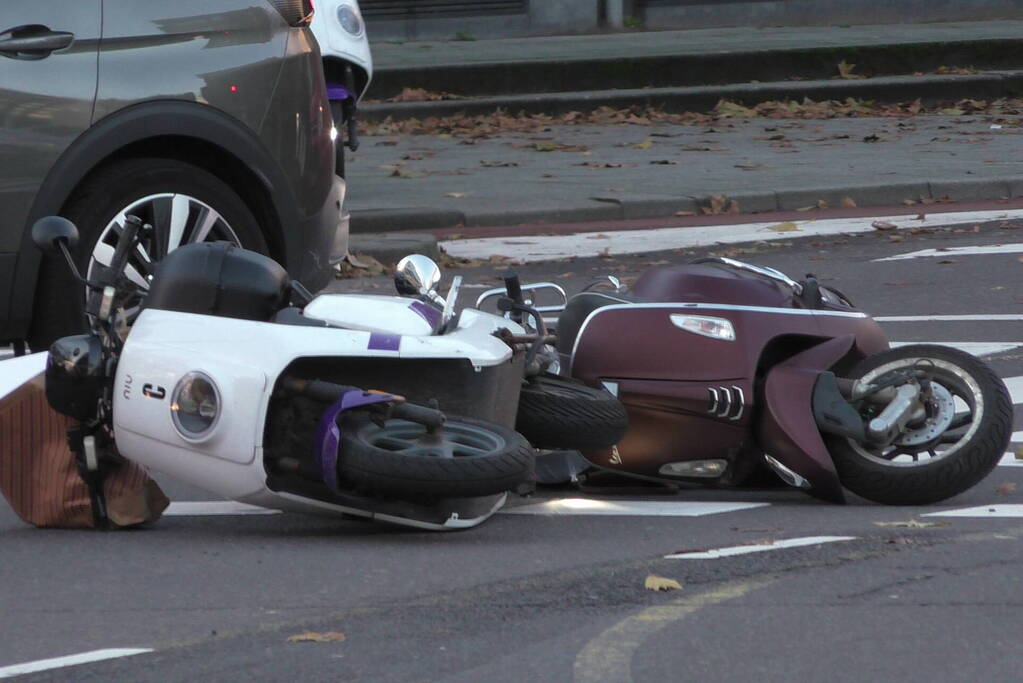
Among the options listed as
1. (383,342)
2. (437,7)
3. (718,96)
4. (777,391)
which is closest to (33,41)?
(383,342)

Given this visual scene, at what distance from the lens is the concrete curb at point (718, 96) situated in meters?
19.0

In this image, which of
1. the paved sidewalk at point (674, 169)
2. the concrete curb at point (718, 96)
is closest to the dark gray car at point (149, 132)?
the paved sidewalk at point (674, 169)

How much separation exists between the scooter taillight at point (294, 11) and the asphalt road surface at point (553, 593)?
7.65 ft

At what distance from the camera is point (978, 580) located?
4.38 m

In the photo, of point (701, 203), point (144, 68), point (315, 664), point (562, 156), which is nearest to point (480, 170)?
point (562, 156)

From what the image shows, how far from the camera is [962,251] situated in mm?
10719

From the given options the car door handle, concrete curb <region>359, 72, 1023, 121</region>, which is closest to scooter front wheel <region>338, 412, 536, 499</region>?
the car door handle

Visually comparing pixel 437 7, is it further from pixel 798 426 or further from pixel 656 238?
pixel 798 426

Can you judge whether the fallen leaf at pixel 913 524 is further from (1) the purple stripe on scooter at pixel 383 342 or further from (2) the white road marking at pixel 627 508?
(1) the purple stripe on scooter at pixel 383 342

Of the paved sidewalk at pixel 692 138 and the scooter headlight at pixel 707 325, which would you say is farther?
the paved sidewalk at pixel 692 138

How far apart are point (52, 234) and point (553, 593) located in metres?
1.67

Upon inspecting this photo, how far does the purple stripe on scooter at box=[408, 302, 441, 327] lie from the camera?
493cm

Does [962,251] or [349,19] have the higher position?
[349,19]

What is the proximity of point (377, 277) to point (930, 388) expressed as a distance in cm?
559
